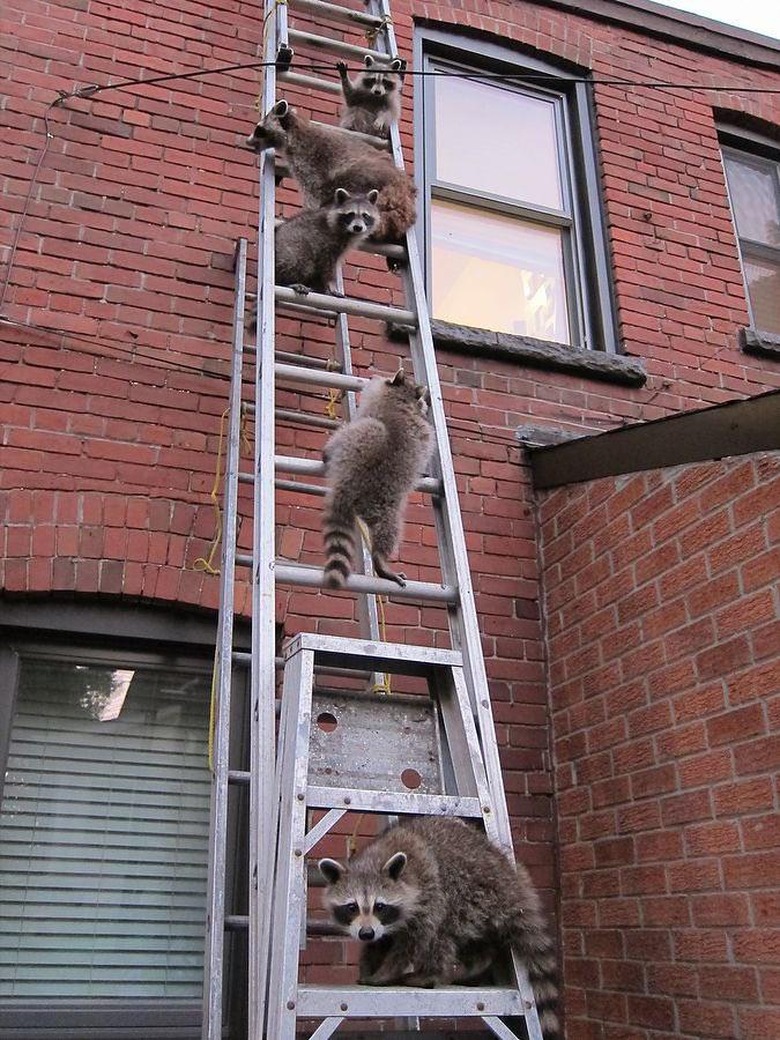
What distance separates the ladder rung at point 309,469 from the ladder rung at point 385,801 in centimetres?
112

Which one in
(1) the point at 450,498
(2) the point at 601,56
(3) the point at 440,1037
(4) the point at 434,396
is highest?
(2) the point at 601,56

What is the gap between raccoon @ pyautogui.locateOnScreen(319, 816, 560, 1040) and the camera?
2.53m

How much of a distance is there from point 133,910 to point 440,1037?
1.29 m

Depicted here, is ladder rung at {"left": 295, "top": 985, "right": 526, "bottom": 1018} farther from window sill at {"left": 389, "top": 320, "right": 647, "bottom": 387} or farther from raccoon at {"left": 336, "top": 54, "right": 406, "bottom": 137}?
raccoon at {"left": 336, "top": 54, "right": 406, "bottom": 137}

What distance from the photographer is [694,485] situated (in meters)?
3.67

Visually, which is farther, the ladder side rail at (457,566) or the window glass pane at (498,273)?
the window glass pane at (498,273)

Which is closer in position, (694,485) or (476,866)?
(476,866)

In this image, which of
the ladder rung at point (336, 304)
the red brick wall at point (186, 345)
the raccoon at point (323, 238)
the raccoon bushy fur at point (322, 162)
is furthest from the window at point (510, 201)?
the ladder rung at point (336, 304)

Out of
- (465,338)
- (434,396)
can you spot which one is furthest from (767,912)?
(465,338)

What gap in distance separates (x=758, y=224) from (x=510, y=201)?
1903 millimetres

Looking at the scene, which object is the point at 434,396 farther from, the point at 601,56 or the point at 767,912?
the point at 601,56

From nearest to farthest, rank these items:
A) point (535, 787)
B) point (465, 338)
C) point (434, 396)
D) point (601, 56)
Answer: point (434, 396)
point (535, 787)
point (465, 338)
point (601, 56)

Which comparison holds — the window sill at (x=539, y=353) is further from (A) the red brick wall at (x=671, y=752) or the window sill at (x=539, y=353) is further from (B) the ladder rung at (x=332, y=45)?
(B) the ladder rung at (x=332, y=45)

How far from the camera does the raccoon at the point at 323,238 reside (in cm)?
407
